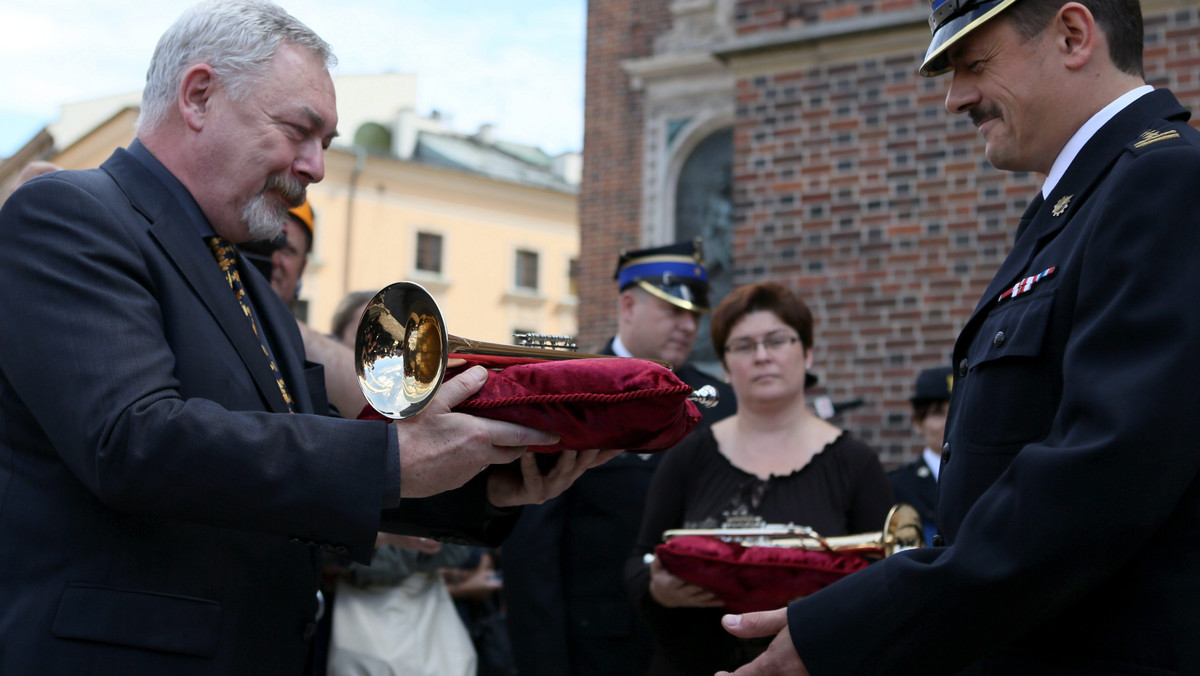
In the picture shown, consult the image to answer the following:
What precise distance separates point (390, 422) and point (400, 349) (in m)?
0.15

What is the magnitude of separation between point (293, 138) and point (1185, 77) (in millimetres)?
5668

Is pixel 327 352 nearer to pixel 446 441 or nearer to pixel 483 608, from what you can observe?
pixel 446 441

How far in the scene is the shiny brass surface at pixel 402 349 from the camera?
2117 mm

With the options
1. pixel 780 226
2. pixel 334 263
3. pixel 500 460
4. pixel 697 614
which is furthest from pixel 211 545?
pixel 334 263

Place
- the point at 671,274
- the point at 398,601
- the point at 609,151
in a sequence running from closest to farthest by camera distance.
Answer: the point at 398,601
the point at 671,274
the point at 609,151

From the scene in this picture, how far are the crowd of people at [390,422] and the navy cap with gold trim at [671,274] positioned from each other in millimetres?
2546

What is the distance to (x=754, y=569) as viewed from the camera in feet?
11.1

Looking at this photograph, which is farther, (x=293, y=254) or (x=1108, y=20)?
(x=293, y=254)

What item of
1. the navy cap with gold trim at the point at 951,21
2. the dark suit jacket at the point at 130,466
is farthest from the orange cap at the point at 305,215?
the navy cap with gold trim at the point at 951,21

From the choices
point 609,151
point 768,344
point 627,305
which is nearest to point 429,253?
point 609,151

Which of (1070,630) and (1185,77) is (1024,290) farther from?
(1185,77)

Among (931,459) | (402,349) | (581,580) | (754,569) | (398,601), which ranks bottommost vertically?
(398,601)

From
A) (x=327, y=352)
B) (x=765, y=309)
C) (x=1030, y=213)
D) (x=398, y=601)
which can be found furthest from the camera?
(x=398, y=601)

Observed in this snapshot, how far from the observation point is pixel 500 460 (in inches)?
83.9
